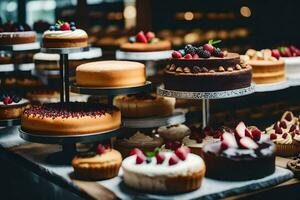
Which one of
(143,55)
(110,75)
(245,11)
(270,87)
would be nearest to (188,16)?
(245,11)

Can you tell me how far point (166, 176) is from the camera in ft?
10.7

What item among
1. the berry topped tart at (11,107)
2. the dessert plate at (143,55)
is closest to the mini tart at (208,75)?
the dessert plate at (143,55)

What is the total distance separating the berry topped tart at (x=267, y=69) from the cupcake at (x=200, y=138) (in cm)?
80

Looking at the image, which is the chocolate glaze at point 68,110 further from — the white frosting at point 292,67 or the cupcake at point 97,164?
the white frosting at point 292,67

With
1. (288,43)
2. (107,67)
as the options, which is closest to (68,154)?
(107,67)

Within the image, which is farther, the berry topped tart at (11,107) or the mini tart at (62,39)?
the berry topped tart at (11,107)

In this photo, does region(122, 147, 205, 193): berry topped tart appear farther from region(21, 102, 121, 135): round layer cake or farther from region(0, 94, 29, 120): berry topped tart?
region(0, 94, 29, 120): berry topped tart

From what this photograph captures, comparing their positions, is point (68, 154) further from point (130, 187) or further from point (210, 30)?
point (210, 30)

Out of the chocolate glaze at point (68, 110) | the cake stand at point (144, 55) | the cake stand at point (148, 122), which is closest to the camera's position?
the chocolate glaze at point (68, 110)

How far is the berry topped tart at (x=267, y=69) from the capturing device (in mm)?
Answer: 4789

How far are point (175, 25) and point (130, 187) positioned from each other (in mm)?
5187

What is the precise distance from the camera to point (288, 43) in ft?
24.9

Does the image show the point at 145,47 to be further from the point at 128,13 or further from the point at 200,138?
the point at 128,13

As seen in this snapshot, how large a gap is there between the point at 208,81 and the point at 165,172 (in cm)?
94
